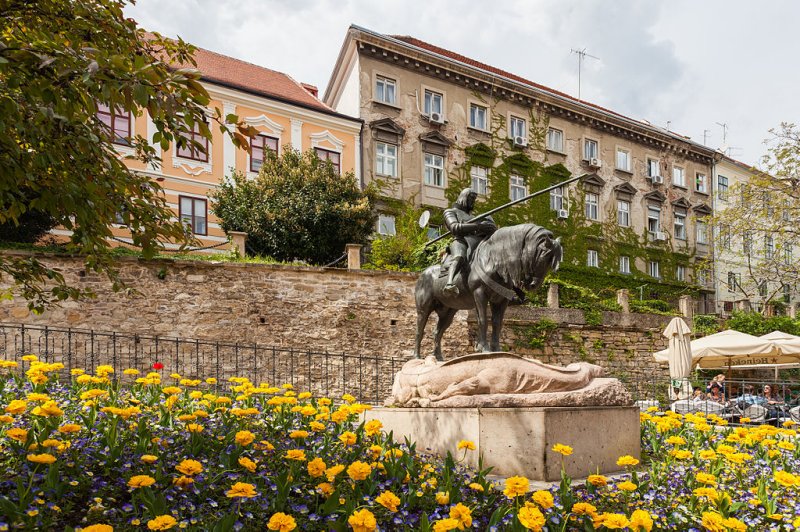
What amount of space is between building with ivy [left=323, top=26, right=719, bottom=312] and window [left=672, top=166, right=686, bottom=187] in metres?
0.06

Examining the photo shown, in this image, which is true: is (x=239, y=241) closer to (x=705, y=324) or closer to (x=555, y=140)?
(x=555, y=140)

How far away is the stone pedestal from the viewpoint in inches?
197

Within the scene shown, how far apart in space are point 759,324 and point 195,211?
994 inches

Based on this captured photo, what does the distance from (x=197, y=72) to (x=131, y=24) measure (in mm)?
2828

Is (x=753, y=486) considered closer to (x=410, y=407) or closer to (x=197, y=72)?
(x=410, y=407)

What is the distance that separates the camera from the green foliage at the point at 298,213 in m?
18.1

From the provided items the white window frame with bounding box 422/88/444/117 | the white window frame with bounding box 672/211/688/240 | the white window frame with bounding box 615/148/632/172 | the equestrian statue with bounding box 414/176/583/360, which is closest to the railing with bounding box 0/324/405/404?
the equestrian statue with bounding box 414/176/583/360

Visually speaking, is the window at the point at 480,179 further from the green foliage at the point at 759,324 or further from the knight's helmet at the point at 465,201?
the knight's helmet at the point at 465,201

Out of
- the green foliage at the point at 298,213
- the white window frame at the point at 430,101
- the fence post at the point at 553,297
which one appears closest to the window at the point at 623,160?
the white window frame at the point at 430,101

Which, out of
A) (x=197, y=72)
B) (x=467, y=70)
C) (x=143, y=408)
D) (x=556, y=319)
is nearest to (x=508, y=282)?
(x=143, y=408)

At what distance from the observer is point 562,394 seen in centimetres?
534

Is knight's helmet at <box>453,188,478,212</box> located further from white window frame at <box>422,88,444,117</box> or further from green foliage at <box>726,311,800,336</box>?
green foliage at <box>726,311,800,336</box>

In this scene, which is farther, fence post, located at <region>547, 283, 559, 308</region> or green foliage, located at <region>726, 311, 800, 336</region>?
green foliage, located at <region>726, 311, 800, 336</region>

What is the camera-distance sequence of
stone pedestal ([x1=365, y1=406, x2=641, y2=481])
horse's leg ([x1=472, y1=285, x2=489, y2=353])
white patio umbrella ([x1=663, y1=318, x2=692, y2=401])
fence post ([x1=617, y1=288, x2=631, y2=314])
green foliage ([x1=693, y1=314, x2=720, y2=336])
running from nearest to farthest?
stone pedestal ([x1=365, y1=406, x2=641, y2=481]) < horse's leg ([x1=472, y1=285, x2=489, y2=353]) < white patio umbrella ([x1=663, y1=318, x2=692, y2=401]) < fence post ([x1=617, y1=288, x2=631, y2=314]) < green foliage ([x1=693, y1=314, x2=720, y2=336])
